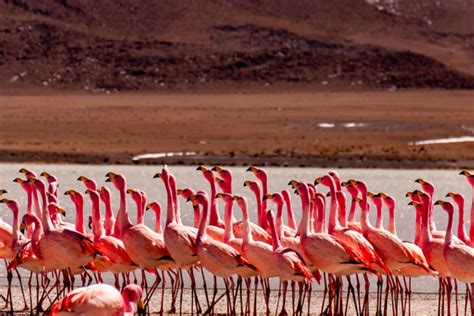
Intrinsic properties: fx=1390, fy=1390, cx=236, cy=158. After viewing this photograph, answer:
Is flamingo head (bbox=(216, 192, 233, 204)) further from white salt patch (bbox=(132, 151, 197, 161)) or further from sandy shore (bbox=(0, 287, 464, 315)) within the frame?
white salt patch (bbox=(132, 151, 197, 161))

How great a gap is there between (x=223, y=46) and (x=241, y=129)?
173 ft

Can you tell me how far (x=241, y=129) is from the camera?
53.6 m

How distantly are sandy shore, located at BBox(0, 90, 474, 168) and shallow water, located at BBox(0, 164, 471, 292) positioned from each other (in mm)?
1510

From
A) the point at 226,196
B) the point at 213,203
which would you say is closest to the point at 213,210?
the point at 213,203

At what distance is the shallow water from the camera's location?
26125 millimetres

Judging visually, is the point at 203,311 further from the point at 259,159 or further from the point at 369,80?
the point at 369,80

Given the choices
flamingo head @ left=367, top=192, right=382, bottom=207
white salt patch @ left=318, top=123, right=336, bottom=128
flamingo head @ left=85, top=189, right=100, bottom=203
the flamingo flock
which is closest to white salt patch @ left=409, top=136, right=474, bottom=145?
white salt patch @ left=318, top=123, right=336, bottom=128

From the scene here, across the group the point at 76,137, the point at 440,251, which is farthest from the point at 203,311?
the point at 76,137

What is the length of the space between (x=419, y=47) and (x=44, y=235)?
348 ft

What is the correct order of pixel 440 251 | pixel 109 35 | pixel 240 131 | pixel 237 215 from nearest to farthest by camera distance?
1. pixel 440 251
2. pixel 237 215
3. pixel 240 131
4. pixel 109 35

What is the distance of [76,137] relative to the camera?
1922 inches

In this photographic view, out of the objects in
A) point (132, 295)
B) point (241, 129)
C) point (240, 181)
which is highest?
point (132, 295)

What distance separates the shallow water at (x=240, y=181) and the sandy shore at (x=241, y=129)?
4.96 ft

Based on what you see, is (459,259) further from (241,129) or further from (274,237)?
(241,129)
